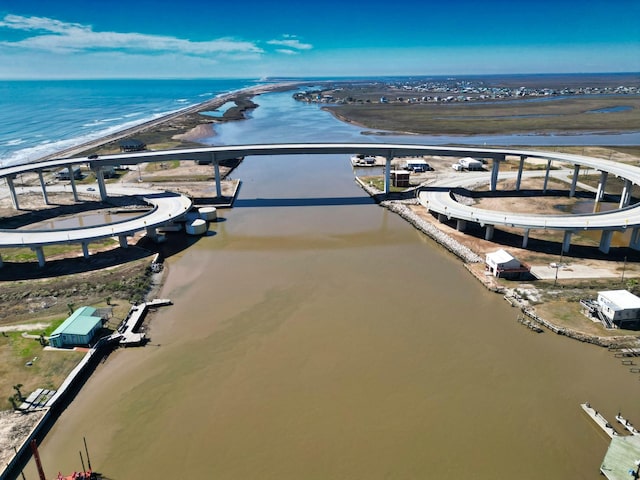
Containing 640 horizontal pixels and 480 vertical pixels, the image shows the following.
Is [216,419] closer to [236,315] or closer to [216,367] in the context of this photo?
[216,367]

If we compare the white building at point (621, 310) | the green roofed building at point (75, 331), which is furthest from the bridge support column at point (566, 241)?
the green roofed building at point (75, 331)

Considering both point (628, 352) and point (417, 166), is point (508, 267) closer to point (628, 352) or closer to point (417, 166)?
point (628, 352)

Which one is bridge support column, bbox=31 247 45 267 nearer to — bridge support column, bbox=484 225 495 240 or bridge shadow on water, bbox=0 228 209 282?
bridge shadow on water, bbox=0 228 209 282

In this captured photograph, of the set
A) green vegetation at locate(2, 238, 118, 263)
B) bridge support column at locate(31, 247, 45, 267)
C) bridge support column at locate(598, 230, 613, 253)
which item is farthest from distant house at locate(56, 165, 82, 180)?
bridge support column at locate(598, 230, 613, 253)

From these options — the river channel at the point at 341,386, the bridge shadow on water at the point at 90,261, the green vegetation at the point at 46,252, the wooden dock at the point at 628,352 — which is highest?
the green vegetation at the point at 46,252

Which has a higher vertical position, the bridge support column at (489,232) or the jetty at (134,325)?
the bridge support column at (489,232)

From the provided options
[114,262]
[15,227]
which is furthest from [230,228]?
[15,227]

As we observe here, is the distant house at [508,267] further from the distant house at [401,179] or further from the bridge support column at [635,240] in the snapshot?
the distant house at [401,179]
